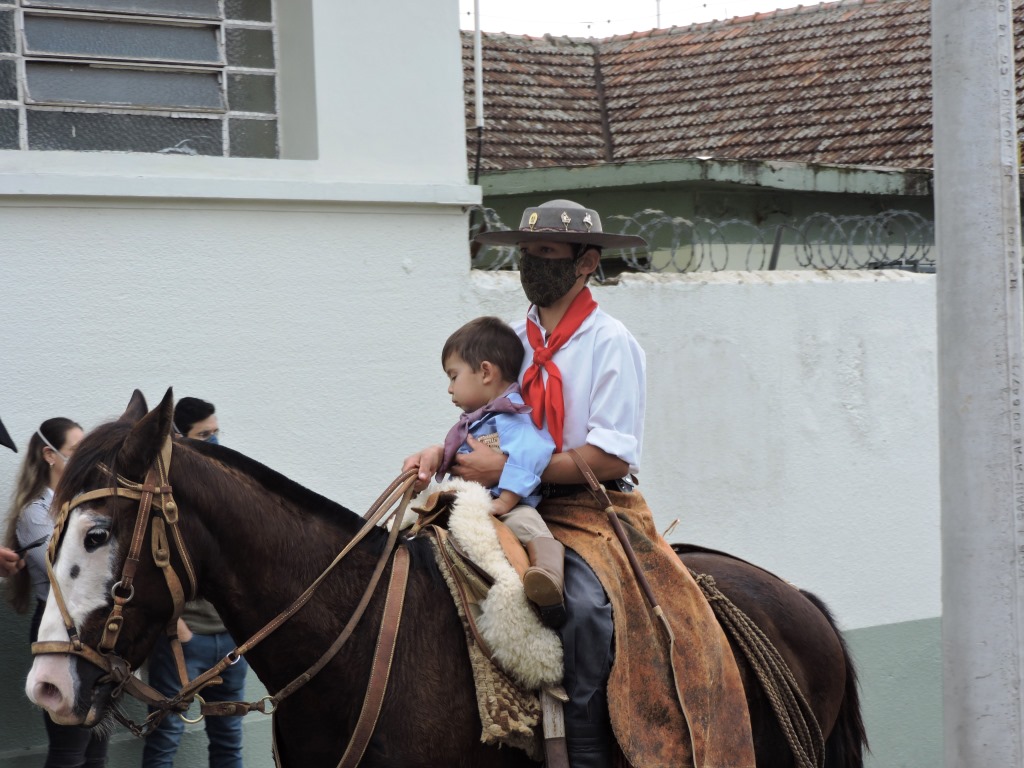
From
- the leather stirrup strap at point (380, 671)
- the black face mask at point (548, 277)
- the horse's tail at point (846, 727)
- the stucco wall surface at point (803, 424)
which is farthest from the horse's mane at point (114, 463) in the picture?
the stucco wall surface at point (803, 424)

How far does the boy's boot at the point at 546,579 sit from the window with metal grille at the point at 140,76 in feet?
9.91

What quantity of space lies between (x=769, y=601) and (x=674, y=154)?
10.1 m

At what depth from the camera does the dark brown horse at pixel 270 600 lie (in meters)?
3.04

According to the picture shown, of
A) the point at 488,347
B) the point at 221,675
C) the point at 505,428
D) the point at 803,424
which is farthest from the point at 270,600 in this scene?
the point at 803,424

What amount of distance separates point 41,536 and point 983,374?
3.39 meters

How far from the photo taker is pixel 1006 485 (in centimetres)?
421

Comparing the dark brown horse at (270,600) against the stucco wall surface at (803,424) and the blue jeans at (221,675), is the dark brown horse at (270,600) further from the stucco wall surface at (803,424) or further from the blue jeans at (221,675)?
the stucco wall surface at (803,424)

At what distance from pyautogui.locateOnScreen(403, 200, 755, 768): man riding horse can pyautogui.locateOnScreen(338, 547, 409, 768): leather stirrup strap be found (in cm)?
Result: 38

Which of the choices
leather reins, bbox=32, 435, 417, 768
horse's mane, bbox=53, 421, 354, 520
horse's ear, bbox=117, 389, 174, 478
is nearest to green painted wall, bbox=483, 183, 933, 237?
horse's mane, bbox=53, 421, 354, 520

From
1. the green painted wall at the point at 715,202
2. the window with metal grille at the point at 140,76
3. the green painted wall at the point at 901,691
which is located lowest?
the green painted wall at the point at 901,691

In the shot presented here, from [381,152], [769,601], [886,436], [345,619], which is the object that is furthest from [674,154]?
[345,619]

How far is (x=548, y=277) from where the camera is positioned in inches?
154

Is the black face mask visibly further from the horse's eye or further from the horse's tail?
the horse's tail

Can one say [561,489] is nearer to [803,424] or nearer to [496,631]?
[496,631]
